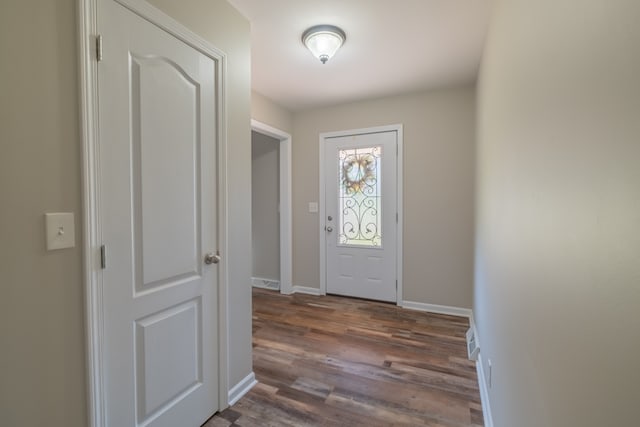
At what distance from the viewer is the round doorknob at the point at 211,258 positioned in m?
1.62

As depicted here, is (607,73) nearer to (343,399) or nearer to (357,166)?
(343,399)

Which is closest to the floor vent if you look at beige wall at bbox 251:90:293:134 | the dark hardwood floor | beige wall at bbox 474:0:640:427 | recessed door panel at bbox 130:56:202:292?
the dark hardwood floor

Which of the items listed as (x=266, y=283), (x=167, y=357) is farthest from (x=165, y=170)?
(x=266, y=283)

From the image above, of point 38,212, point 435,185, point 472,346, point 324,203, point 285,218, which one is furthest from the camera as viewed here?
point 285,218

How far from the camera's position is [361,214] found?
3.61 metres

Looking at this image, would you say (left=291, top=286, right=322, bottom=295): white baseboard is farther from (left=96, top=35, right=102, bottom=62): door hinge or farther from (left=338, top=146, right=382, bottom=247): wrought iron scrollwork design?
(left=96, top=35, right=102, bottom=62): door hinge

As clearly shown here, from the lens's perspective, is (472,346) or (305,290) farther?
(305,290)

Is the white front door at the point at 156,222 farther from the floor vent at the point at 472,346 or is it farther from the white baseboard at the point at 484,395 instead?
the floor vent at the point at 472,346

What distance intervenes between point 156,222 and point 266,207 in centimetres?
297

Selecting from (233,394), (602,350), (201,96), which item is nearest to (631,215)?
(602,350)

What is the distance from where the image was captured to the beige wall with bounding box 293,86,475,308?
3.09m

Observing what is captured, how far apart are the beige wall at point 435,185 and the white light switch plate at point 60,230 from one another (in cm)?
298

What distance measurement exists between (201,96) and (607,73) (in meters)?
1.60

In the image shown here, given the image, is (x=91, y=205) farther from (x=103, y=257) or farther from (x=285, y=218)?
(x=285, y=218)
